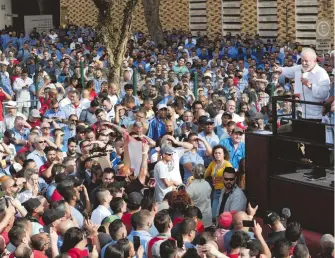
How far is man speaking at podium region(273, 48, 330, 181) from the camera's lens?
13094mm

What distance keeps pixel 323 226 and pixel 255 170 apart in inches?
57.2

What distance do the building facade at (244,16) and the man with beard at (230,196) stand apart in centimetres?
2175

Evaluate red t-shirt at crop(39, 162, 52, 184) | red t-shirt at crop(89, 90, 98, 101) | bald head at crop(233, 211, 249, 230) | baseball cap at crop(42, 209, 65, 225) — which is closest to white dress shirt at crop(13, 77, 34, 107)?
red t-shirt at crop(89, 90, 98, 101)

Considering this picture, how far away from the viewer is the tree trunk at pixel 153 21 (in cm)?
3775

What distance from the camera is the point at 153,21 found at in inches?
1495

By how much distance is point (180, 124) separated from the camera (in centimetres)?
1895

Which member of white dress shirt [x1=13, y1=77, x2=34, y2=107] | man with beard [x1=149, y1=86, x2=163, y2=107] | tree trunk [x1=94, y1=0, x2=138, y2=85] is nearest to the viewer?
man with beard [x1=149, y1=86, x2=163, y2=107]

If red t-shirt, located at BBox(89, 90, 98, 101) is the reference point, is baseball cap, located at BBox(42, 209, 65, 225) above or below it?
below

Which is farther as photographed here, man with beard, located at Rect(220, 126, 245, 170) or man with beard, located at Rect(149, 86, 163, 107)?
man with beard, located at Rect(149, 86, 163, 107)

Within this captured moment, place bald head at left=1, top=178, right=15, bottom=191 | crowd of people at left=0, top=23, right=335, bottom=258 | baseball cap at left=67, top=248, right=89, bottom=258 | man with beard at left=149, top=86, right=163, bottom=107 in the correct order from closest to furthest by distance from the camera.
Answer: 1. baseball cap at left=67, top=248, right=89, bottom=258
2. crowd of people at left=0, top=23, right=335, bottom=258
3. bald head at left=1, top=178, right=15, bottom=191
4. man with beard at left=149, top=86, right=163, bottom=107

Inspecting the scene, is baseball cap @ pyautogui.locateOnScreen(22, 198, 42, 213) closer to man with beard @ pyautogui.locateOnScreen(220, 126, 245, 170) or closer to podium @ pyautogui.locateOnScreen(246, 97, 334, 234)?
podium @ pyautogui.locateOnScreen(246, 97, 334, 234)

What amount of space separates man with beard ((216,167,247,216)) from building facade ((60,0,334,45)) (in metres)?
21.8

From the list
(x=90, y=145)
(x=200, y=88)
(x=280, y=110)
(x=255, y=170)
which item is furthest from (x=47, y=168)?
(x=200, y=88)

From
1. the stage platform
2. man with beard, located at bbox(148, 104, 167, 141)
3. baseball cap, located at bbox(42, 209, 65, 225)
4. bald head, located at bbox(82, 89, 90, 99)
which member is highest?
bald head, located at bbox(82, 89, 90, 99)
